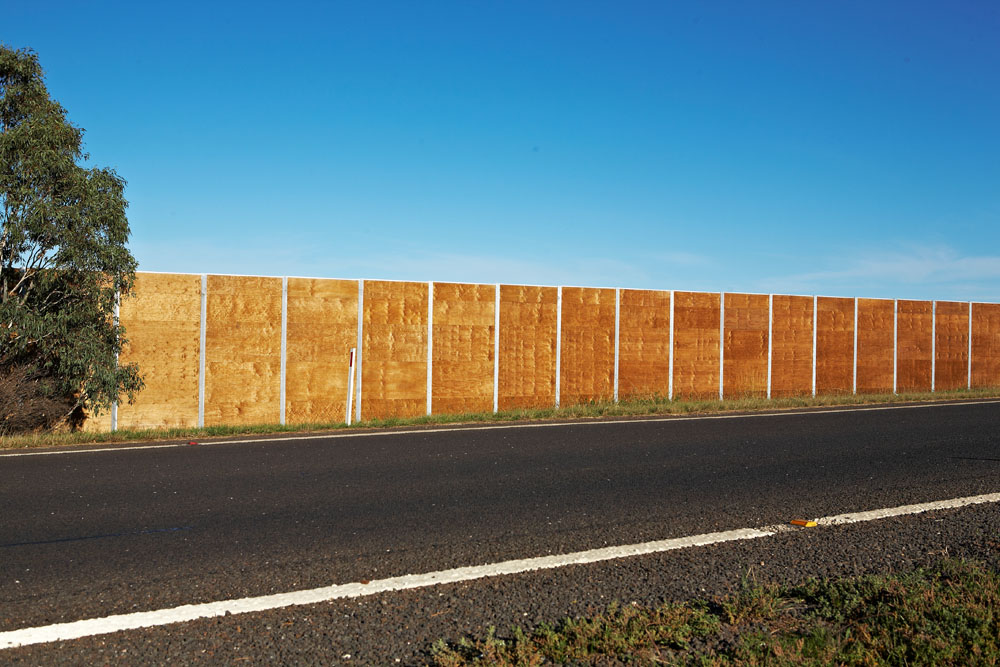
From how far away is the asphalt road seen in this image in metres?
4.11

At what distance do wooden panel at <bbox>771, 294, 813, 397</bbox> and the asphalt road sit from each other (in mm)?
9397

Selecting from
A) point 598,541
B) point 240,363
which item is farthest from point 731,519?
point 240,363

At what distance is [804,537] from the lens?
554 cm

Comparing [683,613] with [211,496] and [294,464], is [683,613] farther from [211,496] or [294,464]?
[294,464]

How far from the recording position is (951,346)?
2383cm

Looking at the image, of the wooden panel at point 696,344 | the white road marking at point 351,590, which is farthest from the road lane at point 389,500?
the wooden panel at point 696,344

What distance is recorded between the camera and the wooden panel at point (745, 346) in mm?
19672

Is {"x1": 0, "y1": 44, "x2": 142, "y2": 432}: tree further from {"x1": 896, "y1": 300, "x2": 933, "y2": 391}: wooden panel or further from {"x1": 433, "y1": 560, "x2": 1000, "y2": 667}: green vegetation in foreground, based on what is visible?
{"x1": 896, "y1": 300, "x2": 933, "y2": 391}: wooden panel

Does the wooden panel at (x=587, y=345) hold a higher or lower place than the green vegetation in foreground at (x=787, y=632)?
higher

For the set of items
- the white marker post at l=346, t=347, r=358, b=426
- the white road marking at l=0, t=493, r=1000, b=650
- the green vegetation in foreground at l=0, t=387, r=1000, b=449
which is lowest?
the white road marking at l=0, t=493, r=1000, b=650

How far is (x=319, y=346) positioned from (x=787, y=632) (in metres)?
12.2

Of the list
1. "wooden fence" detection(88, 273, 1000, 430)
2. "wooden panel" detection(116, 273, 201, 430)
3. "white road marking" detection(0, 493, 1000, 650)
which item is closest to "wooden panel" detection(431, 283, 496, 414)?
"wooden fence" detection(88, 273, 1000, 430)

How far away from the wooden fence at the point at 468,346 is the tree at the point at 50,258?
1186 mm

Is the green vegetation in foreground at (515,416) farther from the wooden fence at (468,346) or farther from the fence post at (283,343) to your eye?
the fence post at (283,343)
